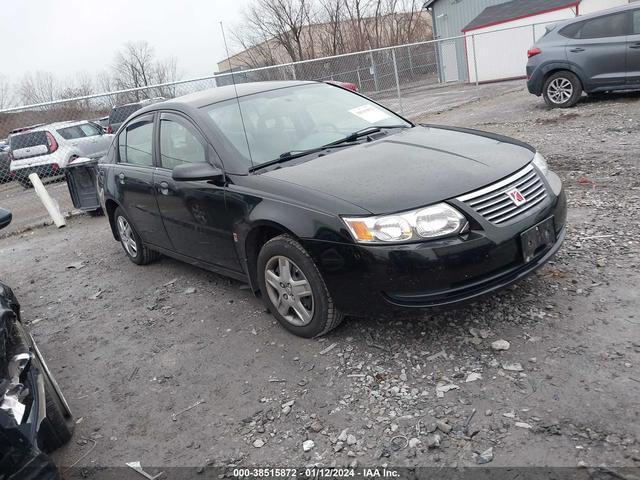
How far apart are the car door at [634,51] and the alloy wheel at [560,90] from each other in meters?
1.05

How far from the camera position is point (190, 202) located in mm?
4156

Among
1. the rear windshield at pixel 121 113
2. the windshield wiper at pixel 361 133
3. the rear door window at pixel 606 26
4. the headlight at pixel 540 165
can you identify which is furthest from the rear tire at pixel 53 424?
the rear windshield at pixel 121 113

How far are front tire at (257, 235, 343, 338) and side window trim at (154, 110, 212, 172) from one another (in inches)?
37.0

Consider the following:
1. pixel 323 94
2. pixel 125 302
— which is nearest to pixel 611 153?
pixel 323 94

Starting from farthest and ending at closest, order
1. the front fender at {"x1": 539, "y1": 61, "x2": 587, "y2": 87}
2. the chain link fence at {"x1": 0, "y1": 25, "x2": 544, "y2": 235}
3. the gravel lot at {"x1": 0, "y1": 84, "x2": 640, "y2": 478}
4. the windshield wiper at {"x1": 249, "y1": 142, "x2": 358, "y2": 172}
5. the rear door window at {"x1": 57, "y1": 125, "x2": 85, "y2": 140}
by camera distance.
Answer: the rear door window at {"x1": 57, "y1": 125, "x2": 85, "y2": 140} → the chain link fence at {"x1": 0, "y1": 25, "x2": 544, "y2": 235} → the front fender at {"x1": 539, "y1": 61, "x2": 587, "y2": 87} → the windshield wiper at {"x1": 249, "y1": 142, "x2": 358, "y2": 172} → the gravel lot at {"x1": 0, "y1": 84, "x2": 640, "y2": 478}

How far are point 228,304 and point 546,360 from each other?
251cm

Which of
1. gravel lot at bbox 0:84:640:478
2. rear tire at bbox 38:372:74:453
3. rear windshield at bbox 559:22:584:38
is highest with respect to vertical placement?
rear windshield at bbox 559:22:584:38

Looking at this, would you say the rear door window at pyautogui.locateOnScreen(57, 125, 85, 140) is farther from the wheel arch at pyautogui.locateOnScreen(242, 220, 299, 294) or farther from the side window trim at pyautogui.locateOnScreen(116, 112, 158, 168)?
the wheel arch at pyautogui.locateOnScreen(242, 220, 299, 294)

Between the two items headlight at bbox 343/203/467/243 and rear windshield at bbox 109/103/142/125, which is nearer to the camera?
headlight at bbox 343/203/467/243

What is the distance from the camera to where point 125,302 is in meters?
4.96

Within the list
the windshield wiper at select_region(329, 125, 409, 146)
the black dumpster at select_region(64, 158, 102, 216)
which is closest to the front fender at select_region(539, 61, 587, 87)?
the windshield wiper at select_region(329, 125, 409, 146)

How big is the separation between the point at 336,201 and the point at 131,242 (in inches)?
137

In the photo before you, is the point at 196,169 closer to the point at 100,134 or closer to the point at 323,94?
the point at 323,94

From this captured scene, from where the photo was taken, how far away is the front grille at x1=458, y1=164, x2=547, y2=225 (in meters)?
2.98
